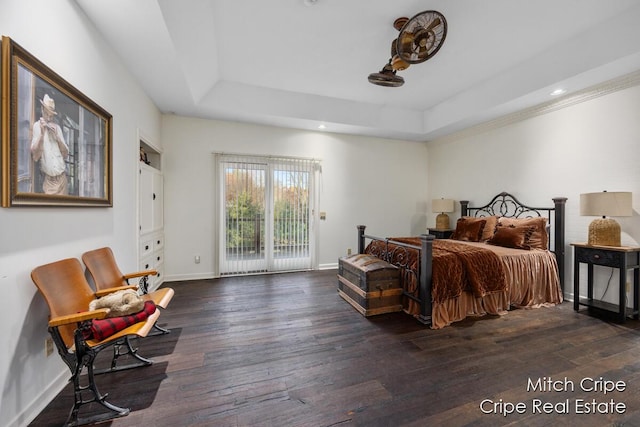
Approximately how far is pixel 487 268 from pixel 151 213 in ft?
14.4

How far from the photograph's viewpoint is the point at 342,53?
3.21m

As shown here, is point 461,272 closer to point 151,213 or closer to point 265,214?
point 265,214

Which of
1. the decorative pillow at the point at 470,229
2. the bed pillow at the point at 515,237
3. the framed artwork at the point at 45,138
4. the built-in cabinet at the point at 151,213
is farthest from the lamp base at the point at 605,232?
the built-in cabinet at the point at 151,213

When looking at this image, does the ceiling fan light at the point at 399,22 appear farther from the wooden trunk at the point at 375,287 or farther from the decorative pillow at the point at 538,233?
the decorative pillow at the point at 538,233

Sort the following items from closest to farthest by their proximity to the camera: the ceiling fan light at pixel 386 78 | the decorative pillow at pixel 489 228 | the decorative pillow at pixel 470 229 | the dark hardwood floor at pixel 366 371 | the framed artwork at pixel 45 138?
1. the framed artwork at pixel 45 138
2. the dark hardwood floor at pixel 366 371
3. the ceiling fan light at pixel 386 78
4. the decorative pillow at pixel 489 228
5. the decorative pillow at pixel 470 229

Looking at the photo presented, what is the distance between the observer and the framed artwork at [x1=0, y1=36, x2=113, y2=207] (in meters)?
1.36

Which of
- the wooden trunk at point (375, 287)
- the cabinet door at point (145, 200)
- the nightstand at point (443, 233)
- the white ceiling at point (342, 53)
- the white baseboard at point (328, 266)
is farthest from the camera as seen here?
the white baseboard at point (328, 266)

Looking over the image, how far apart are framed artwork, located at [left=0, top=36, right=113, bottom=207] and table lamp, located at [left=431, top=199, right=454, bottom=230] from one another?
17.0 ft

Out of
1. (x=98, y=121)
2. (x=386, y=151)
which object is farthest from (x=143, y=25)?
(x=386, y=151)

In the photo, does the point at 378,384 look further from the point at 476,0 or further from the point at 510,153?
the point at 510,153

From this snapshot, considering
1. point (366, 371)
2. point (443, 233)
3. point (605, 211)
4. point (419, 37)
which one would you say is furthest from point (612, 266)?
point (419, 37)

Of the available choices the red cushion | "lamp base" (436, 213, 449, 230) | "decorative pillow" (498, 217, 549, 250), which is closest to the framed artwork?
the red cushion

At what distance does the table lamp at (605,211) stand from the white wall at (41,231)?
4.96 m

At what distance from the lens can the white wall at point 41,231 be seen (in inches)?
54.3
